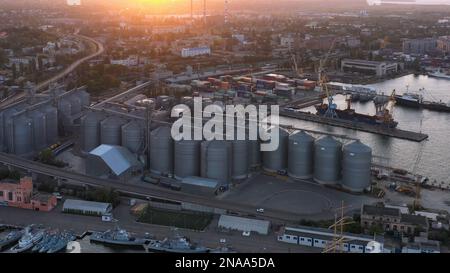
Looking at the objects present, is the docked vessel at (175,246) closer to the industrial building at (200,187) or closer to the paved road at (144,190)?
the paved road at (144,190)

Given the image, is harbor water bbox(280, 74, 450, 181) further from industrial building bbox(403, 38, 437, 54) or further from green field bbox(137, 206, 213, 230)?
industrial building bbox(403, 38, 437, 54)

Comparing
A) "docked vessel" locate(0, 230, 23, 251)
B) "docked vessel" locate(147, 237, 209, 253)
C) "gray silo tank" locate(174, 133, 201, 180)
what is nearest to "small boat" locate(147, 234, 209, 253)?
"docked vessel" locate(147, 237, 209, 253)

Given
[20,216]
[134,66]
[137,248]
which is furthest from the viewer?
[134,66]

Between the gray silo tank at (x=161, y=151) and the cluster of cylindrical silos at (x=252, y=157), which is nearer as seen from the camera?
the cluster of cylindrical silos at (x=252, y=157)

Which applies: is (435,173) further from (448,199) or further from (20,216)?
(20,216)

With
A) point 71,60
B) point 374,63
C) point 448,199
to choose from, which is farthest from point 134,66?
Answer: point 448,199

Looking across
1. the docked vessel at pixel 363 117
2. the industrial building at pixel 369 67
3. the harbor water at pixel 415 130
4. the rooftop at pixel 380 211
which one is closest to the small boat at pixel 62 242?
the rooftop at pixel 380 211
